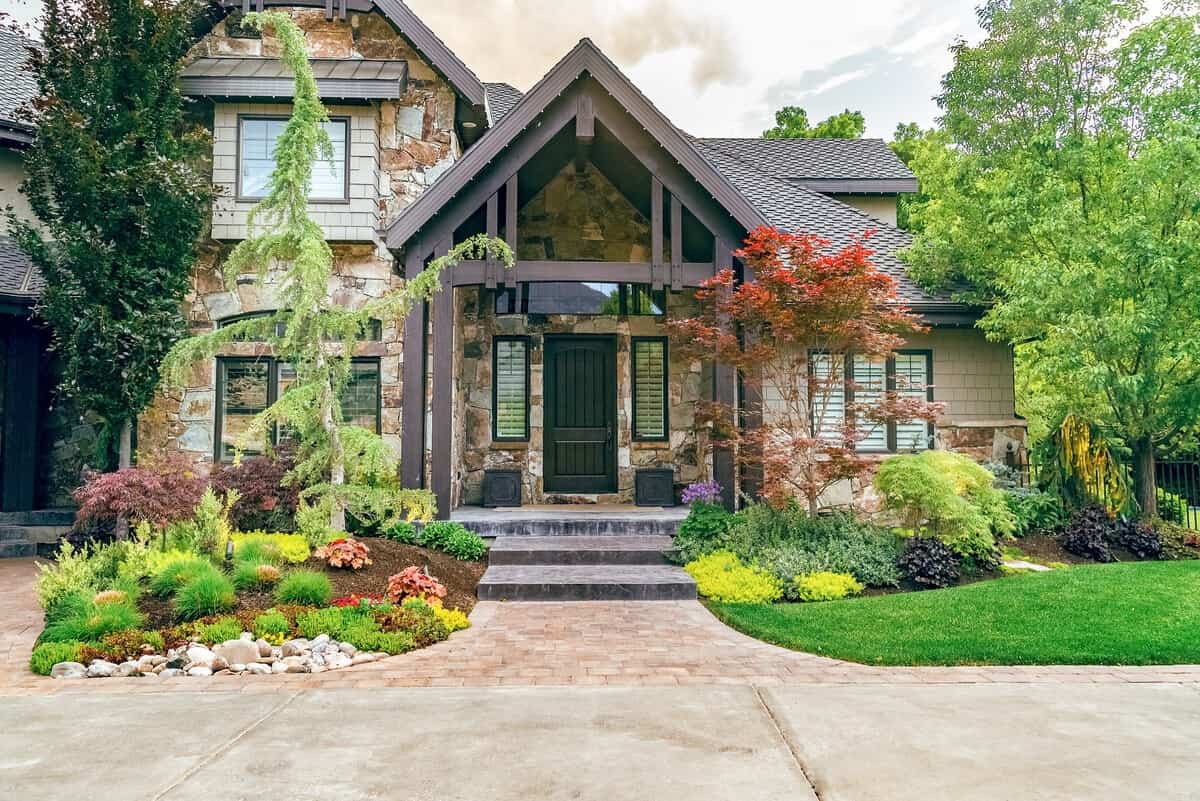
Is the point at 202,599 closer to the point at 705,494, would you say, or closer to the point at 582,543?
the point at 582,543

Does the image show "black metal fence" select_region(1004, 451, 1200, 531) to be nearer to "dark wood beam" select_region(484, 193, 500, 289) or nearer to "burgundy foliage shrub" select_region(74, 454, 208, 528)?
"dark wood beam" select_region(484, 193, 500, 289)

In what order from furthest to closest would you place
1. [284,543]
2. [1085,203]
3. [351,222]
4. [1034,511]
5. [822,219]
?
[822,219]
[351,222]
[1085,203]
[1034,511]
[284,543]

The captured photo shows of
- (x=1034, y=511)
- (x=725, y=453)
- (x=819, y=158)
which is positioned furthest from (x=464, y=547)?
(x=819, y=158)

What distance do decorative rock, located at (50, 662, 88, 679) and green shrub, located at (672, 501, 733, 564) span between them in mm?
5301

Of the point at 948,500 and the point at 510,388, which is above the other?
the point at 510,388

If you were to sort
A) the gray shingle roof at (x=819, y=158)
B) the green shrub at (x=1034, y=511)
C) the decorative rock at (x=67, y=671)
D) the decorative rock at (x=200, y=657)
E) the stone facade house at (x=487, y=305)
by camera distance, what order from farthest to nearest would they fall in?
the gray shingle roof at (x=819, y=158) → the stone facade house at (x=487, y=305) → the green shrub at (x=1034, y=511) → the decorative rock at (x=200, y=657) → the decorative rock at (x=67, y=671)

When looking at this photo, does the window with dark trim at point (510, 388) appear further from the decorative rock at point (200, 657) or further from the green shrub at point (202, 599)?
the decorative rock at point (200, 657)

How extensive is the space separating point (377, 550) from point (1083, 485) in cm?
866

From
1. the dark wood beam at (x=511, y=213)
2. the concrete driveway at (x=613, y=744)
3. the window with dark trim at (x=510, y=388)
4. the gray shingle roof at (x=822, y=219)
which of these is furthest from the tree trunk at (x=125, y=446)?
the gray shingle roof at (x=822, y=219)

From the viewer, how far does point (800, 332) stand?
7914 millimetres

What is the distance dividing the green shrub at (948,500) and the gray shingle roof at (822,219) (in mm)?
2997

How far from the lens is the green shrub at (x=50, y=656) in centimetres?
513

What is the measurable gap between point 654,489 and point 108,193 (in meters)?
7.82

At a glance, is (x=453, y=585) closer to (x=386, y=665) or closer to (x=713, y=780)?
(x=386, y=665)
